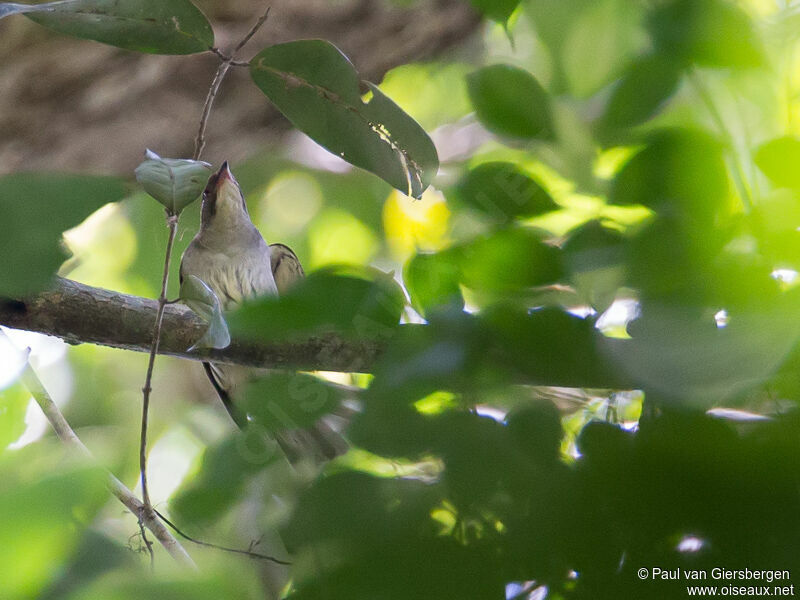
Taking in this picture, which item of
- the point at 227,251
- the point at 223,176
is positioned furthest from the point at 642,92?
the point at 227,251

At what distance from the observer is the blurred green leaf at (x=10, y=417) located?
2.35 feet

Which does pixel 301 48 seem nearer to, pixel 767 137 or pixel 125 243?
pixel 767 137

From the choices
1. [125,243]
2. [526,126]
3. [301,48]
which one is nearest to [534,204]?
[526,126]

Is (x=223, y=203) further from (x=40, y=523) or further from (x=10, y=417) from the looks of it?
(x=40, y=523)

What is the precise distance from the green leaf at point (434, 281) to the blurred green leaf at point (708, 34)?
0.64 feet

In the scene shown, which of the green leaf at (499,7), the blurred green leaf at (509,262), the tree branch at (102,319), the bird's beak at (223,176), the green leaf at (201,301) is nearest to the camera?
the blurred green leaf at (509,262)

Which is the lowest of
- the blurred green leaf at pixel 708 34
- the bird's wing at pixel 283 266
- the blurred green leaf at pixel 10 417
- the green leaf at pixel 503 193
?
the bird's wing at pixel 283 266

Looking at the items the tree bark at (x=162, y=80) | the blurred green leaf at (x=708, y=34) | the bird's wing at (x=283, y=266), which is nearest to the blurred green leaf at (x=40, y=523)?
the blurred green leaf at (x=708, y=34)

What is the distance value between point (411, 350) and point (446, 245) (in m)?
0.09

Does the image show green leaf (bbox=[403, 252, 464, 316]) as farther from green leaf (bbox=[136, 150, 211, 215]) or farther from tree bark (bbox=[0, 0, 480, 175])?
tree bark (bbox=[0, 0, 480, 175])

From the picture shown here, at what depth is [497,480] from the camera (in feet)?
1.28

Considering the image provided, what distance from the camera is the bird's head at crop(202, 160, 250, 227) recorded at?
2359mm

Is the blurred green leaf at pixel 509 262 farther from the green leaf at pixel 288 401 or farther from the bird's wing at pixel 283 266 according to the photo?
the bird's wing at pixel 283 266

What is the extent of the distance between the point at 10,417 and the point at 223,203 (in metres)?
1.72
